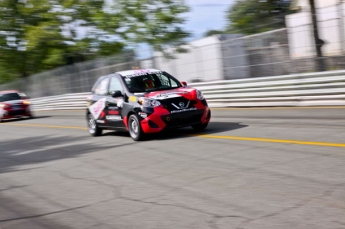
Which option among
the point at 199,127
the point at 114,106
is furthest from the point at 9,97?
the point at 199,127

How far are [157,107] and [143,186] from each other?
4588 millimetres

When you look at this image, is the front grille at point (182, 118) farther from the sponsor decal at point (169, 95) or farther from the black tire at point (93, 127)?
the black tire at point (93, 127)

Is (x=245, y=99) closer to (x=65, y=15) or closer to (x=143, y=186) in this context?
(x=143, y=186)

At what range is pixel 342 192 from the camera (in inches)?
246

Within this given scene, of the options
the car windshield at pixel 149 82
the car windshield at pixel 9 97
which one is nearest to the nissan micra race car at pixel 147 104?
the car windshield at pixel 149 82

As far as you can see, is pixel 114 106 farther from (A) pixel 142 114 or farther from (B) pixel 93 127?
(B) pixel 93 127

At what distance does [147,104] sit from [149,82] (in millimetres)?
1202

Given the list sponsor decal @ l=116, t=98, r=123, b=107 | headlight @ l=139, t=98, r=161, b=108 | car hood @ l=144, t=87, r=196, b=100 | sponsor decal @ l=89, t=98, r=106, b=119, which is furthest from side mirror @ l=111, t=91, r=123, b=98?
sponsor decal @ l=89, t=98, r=106, b=119

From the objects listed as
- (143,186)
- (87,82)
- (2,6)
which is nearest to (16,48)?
(2,6)

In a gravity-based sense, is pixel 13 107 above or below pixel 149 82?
below

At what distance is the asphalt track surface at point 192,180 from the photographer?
5.98m

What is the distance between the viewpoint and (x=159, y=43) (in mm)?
34250

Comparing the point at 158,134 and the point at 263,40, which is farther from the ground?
the point at 263,40

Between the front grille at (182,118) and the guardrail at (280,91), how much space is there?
4530 millimetres
